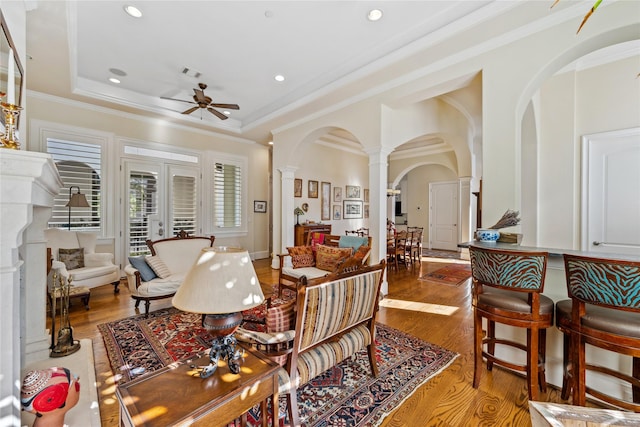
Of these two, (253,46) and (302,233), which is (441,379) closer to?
(253,46)

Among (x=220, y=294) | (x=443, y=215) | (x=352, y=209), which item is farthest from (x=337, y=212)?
(x=220, y=294)

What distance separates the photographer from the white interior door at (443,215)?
882cm

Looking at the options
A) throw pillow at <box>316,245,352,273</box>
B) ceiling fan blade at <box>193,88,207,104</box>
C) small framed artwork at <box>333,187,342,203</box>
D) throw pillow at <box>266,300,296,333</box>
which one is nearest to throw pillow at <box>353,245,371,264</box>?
throw pillow at <box>316,245,352,273</box>

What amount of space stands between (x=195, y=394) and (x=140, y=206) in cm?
522

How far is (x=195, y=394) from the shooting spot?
1133 mm

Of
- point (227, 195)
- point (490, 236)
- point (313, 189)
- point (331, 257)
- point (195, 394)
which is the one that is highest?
point (313, 189)

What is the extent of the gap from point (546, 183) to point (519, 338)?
2095 mm

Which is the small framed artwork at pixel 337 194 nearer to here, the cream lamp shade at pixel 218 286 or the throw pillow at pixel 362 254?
the throw pillow at pixel 362 254

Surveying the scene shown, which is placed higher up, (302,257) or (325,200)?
(325,200)

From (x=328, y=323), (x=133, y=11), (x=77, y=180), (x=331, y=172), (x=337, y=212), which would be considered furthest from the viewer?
(x=337, y=212)

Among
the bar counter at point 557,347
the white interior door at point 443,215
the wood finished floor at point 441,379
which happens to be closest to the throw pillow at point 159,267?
the wood finished floor at point 441,379

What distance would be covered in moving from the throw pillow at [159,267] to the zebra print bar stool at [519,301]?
11.8 ft

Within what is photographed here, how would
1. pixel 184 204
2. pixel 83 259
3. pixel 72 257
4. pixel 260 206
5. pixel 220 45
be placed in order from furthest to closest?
pixel 260 206, pixel 184 204, pixel 83 259, pixel 72 257, pixel 220 45

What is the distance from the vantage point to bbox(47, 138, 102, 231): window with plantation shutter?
441cm
